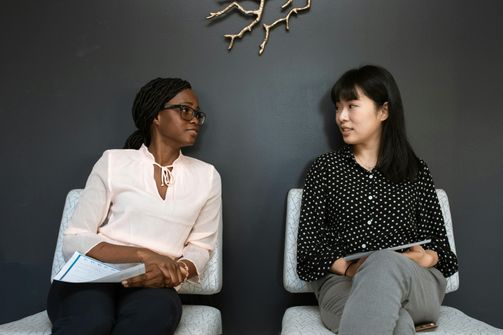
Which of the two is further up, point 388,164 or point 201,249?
point 388,164

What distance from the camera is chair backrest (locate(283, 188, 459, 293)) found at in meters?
1.88

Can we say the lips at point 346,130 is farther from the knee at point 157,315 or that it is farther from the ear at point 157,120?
the knee at point 157,315

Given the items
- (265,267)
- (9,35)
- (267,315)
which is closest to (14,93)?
(9,35)

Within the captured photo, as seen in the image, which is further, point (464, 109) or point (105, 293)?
point (464, 109)

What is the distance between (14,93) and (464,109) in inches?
77.2

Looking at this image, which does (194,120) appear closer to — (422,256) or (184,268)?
(184,268)

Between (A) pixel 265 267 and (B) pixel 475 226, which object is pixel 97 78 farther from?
(B) pixel 475 226

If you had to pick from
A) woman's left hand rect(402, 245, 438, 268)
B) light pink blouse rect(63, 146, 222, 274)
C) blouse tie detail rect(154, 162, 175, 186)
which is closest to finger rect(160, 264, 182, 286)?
light pink blouse rect(63, 146, 222, 274)

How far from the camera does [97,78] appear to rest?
2127 millimetres

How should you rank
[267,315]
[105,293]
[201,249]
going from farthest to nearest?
[267,315] < [201,249] < [105,293]

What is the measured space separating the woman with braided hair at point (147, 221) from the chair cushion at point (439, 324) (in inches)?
14.4

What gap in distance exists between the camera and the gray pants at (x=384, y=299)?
1280mm

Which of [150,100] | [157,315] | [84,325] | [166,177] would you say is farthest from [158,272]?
[150,100]

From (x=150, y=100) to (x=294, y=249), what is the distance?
31.7 inches
